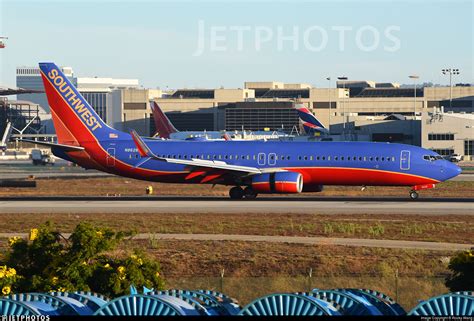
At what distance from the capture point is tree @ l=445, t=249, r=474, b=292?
98.0ft

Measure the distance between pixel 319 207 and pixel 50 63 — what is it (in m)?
23.2

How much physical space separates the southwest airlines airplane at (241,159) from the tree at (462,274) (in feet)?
110

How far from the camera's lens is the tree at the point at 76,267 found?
29.9m

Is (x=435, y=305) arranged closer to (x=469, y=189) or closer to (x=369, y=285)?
(x=369, y=285)

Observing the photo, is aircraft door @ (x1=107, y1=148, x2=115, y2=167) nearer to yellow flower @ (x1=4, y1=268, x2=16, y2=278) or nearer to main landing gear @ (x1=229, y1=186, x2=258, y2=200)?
main landing gear @ (x1=229, y1=186, x2=258, y2=200)

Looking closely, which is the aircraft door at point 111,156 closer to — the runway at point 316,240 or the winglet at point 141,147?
the winglet at point 141,147

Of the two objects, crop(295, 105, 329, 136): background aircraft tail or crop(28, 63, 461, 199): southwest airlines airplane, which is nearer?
crop(28, 63, 461, 199): southwest airlines airplane

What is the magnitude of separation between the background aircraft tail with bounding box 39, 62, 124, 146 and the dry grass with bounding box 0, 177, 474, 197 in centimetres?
654

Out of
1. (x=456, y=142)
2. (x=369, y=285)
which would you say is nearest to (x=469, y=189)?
(x=369, y=285)

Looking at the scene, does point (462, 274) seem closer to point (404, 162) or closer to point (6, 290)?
point (6, 290)

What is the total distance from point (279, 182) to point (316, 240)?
19.0m

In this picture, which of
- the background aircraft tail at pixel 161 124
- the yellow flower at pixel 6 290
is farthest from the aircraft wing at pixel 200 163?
the background aircraft tail at pixel 161 124

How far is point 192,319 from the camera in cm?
1948

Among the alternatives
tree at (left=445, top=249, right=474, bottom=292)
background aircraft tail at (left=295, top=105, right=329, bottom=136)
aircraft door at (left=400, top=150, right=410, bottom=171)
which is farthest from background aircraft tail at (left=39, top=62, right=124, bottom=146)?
background aircraft tail at (left=295, top=105, right=329, bottom=136)
